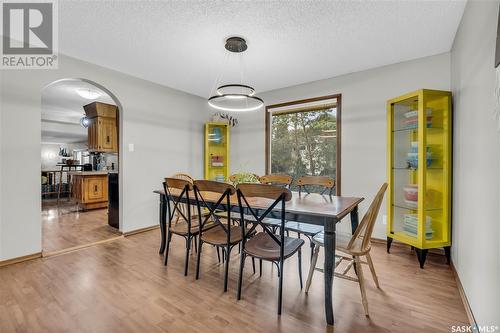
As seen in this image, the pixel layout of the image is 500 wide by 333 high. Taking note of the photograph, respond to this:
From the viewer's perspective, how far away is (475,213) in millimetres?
1696

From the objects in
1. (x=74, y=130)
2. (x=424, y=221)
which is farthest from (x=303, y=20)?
(x=74, y=130)

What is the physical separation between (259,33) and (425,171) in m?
2.29

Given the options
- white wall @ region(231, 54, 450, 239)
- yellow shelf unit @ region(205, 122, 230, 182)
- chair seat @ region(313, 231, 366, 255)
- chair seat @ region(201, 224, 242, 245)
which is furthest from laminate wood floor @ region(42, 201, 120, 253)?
white wall @ region(231, 54, 450, 239)

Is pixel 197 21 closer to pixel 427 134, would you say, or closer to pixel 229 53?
pixel 229 53

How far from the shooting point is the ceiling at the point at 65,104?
434 cm

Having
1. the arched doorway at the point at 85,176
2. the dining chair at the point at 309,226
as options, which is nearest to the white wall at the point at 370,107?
the dining chair at the point at 309,226

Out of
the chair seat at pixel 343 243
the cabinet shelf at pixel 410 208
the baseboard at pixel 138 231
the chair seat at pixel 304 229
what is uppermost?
the cabinet shelf at pixel 410 208

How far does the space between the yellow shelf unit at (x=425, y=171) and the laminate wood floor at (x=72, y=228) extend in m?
3.98

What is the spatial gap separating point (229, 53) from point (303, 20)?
1010 mm

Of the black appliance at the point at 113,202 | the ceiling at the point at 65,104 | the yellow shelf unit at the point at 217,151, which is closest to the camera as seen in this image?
the black appliance at the point at 113,202

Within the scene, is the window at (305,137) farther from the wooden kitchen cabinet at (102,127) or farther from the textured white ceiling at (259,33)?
the wooden kitchen cabinet at (102,127)

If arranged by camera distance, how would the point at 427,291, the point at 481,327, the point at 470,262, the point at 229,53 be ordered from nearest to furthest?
the point at 481,327, the point at 470,262, the point at 427,291, the point at 229,53

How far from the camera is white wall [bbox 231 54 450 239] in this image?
2.94m

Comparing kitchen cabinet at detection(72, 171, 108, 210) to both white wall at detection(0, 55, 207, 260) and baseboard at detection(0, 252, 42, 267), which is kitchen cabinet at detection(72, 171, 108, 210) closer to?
white wall at detection(0, 55, 207, 260)
